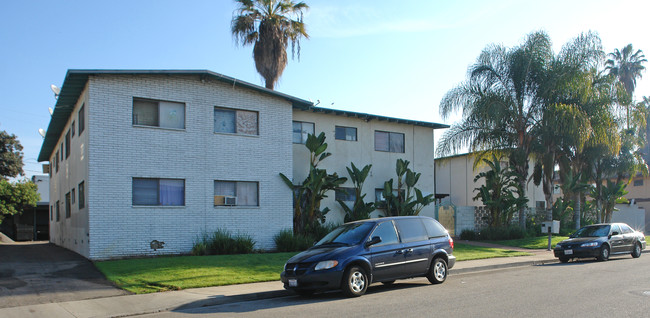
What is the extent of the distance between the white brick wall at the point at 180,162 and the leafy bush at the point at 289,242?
0.30 metres

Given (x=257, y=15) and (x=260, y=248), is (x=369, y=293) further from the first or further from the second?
(x=257, y=15)

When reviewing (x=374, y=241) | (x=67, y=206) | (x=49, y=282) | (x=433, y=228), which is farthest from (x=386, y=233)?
(x=67, y=206)

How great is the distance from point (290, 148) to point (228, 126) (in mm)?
2595

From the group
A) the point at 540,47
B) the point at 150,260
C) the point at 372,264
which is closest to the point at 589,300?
the point at 372,264

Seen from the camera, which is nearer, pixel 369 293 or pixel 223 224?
pixel 369 293

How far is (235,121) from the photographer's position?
19609 millimetres

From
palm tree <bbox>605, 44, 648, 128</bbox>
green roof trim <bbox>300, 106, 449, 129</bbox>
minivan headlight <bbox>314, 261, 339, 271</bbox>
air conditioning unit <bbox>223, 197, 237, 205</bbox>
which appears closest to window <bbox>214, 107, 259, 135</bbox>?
air conditioning unit <bbox>223, 197, 237, 205</bbox>

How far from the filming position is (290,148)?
2072 cm

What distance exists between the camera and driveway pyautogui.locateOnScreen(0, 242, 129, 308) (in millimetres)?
10859

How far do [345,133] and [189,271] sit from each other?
476 inches

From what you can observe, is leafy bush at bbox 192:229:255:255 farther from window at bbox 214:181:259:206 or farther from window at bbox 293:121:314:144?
window at bbox 293:121:314:144

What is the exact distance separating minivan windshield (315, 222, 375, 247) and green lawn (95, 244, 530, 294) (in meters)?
2.31

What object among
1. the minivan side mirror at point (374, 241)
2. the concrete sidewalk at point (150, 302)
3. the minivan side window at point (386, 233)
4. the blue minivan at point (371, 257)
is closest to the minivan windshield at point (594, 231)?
the blue minivan at point (371, 257)

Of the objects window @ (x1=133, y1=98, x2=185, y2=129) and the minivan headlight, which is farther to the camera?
window @ (x1=133, y1=98, x2=185, y2=129)
